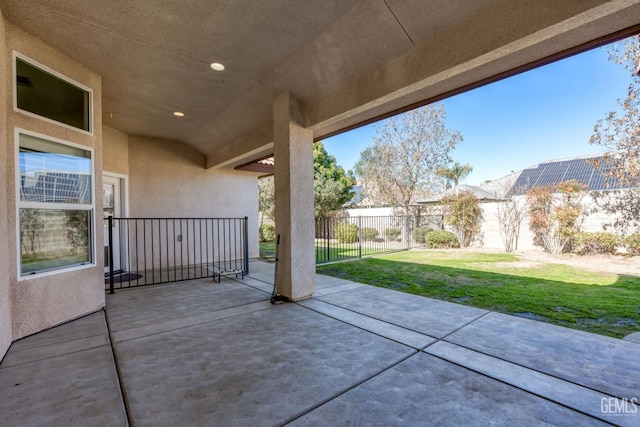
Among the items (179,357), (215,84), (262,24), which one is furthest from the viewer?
(215,84)

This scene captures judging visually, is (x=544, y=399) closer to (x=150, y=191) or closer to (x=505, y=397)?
(x=505, y=397)

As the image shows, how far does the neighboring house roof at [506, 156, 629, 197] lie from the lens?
10.00 meters

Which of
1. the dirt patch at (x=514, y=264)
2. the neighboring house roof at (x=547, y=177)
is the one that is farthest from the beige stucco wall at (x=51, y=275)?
the neighboring house roof at (x=547, y=177)

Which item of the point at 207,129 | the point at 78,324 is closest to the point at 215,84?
the point at 207,129

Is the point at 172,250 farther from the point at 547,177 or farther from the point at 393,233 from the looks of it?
the point at 547,177

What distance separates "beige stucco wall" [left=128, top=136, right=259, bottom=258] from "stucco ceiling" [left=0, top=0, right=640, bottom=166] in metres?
2.41

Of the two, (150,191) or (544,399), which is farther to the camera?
(150,191)

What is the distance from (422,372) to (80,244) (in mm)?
4336

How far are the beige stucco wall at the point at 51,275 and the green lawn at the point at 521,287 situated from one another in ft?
14.1

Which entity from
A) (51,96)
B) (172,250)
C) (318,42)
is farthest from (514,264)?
(51,96)

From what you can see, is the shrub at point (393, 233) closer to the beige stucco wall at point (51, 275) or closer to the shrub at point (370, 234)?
the shrub at point (370, 234)

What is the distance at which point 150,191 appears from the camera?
6.76m

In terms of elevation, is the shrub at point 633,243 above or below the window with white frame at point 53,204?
below

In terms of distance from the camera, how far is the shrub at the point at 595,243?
7355 millimetres
